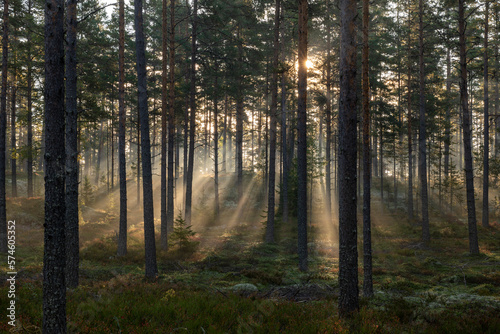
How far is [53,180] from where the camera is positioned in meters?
4.57

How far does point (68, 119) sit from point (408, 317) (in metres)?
11.1

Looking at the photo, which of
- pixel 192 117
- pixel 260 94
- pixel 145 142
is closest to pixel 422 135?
pixel 260 94

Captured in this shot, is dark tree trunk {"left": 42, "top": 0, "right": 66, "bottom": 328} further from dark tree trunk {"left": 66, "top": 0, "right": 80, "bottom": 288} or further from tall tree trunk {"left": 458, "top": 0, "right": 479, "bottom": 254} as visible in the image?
tall tree trunk {"left": 458, "top": 0, "right": 479, "bottom": 254}

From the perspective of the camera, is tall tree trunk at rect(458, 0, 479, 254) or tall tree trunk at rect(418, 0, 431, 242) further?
tall tree trunk at rect(418, 0, 431, 242)

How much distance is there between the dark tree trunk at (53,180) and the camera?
4566 mm

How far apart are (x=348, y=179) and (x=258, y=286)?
6243 mm

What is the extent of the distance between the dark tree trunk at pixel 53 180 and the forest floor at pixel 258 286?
2.88 ft

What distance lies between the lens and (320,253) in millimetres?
18859

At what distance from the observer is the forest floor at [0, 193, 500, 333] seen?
585cm

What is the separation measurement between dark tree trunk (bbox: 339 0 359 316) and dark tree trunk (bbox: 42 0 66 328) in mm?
5360

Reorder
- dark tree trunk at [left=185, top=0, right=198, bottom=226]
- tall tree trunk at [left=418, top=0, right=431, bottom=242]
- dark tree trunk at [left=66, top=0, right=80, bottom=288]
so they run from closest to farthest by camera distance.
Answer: dark tree trunk at [left=66, top=0, right=80, bottom=288] < tall tree trunk at [left=418, top=0, right=431, bottom=242] < dark tree trunk at [left=185, top=0, right=198, bottom=226]

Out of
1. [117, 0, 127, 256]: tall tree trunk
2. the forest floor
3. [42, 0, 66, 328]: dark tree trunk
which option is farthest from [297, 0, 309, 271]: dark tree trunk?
[42, 0, 66, 328]: dark tree trunk

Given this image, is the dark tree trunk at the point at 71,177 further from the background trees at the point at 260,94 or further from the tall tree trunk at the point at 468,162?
the tall tree trunk at the point at 468,162

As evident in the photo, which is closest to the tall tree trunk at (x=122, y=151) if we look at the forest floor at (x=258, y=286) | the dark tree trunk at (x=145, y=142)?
the forest floor at (x=258, y=286)
